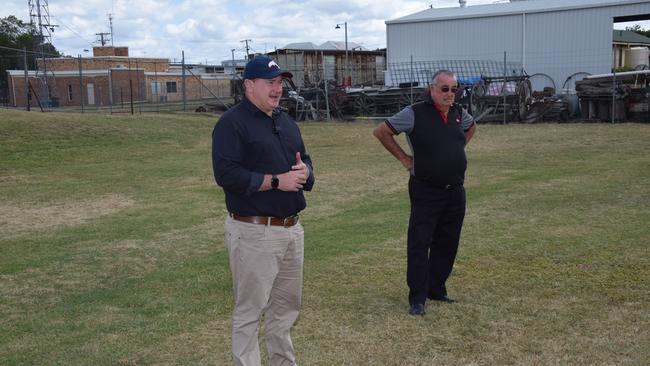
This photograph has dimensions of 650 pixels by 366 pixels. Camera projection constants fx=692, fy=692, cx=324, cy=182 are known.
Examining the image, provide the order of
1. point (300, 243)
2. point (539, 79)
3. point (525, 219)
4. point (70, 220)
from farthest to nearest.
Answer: point (539, 79)
point (70, 220)
point (525, 219)
point (300, 243)

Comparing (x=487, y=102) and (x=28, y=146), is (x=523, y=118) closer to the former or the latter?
(x=487, y=102)

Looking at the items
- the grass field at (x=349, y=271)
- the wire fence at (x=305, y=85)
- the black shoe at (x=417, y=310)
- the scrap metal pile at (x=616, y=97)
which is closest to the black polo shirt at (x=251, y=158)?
the grass field at (x=349, y=271)

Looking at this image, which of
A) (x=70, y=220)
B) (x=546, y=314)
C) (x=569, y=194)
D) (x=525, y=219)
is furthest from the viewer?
(x=569, y=194)

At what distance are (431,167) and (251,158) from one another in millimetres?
1941

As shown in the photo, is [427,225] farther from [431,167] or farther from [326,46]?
[326,46]

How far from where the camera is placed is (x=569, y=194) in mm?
11078

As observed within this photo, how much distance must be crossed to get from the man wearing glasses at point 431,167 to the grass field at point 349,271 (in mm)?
460

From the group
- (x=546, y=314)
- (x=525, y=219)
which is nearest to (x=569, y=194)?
(x=525, y=219)

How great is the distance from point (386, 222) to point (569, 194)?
11.5ft

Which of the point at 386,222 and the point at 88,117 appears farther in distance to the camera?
the point at 88,117

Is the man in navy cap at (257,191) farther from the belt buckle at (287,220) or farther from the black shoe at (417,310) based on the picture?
the black shoe at (417,310)

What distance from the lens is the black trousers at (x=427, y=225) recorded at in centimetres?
552

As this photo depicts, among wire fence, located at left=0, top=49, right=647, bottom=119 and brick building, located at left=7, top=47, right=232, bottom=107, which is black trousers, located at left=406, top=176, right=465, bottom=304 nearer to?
wire fence, located at left=0, top=49, right=647, bottom=119

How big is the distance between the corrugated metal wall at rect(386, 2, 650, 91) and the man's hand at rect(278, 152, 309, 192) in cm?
3180
